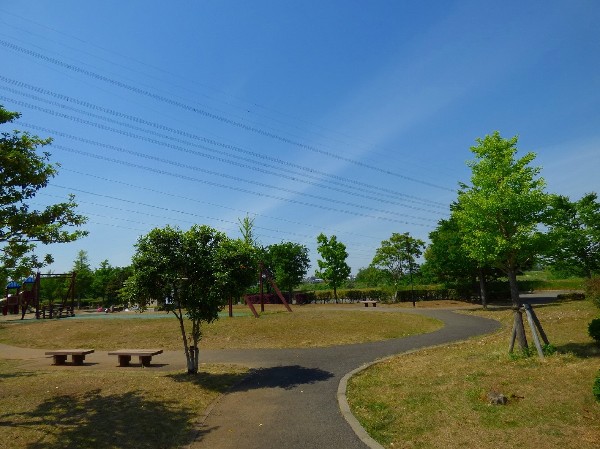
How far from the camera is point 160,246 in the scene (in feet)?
37.6

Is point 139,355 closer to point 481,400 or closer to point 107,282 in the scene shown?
point 481,400

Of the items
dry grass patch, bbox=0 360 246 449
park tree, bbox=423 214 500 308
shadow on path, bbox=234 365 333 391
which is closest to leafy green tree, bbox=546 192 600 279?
park tree, bbox=423 214 500 308

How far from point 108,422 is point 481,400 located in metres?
7.31

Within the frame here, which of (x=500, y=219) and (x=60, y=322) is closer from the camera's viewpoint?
(x=500, y=219)

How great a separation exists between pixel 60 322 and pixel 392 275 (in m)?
40.2

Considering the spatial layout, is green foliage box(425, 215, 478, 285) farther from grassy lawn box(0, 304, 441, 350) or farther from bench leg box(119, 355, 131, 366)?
bench leg box(119, 355, 131, 366)

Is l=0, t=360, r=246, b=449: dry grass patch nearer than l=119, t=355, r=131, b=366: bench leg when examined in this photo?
Yes

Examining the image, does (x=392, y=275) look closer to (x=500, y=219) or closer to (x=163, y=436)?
(x=500, y=219)

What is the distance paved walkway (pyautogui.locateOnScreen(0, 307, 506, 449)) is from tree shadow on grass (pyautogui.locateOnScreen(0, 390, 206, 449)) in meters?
0.62

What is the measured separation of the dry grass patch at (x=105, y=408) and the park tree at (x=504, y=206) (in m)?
9.38

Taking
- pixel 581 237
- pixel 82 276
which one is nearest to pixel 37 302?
pixel 82 276

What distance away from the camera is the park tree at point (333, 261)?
52941 mm

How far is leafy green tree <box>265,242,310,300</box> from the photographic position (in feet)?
188

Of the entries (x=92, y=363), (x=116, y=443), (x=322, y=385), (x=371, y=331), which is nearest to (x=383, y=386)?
(x=322, y=385)
